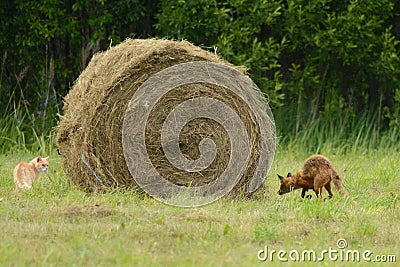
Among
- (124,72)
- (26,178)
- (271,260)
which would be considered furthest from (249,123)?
(271,260)

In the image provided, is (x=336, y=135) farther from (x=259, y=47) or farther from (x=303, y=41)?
(x=259, y=47)

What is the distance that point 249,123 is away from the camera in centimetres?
815

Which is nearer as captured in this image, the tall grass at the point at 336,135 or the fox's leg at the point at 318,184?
the fox's leg at the point at 318,184

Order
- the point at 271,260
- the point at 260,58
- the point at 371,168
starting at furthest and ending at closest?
the point at 260,58 < the point at 371,168 < the point at 271,260

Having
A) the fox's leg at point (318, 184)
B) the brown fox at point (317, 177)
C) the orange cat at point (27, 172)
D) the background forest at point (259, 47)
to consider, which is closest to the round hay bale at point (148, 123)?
the orange cat at point (27, 172)

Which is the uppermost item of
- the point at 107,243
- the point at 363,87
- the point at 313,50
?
the point at 107,243

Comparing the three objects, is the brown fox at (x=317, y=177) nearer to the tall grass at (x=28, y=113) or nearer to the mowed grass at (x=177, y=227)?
the mowed grass at (x=177, y=227)

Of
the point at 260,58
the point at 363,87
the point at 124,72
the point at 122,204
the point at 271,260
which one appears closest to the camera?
the point at 271,260

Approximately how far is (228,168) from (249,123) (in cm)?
52

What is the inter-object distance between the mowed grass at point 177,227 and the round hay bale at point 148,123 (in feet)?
0.98

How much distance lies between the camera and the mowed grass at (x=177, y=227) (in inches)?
209

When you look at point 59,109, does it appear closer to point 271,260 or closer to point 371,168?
point 371,168

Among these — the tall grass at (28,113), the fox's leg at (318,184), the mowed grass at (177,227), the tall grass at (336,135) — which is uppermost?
the mowed grass at (177,227)

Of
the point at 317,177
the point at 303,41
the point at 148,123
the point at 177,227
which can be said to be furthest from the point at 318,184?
the point at 303,41
